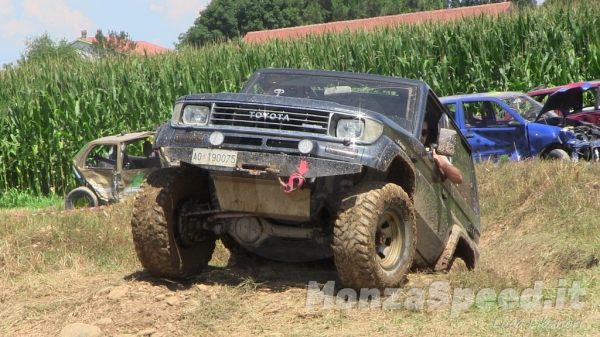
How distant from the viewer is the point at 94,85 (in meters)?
18.5

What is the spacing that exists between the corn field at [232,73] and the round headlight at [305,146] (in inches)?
504

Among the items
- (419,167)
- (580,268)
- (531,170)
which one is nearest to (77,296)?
(419,167)

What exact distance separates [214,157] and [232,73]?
13370 millimetres

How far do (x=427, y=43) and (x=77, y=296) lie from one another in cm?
1378

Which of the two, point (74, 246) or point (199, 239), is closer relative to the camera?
point (199, 239)

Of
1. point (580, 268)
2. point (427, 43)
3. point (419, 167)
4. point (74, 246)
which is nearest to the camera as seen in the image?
point (419, 167)

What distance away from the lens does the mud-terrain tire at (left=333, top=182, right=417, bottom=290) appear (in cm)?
539

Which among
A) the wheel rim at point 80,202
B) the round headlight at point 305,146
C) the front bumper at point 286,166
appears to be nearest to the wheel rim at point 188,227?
the front bumper at point 286,166

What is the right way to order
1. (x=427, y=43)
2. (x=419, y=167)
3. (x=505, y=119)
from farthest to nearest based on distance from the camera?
(x=427, y=43), (x=505, y=119), (x=419, y=167)

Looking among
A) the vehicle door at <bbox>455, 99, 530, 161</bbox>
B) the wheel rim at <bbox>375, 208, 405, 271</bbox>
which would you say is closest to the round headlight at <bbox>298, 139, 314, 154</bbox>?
the wheel rim at <bbox>375, 208, 405, 271</bbox>

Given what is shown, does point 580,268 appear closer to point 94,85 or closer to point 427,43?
point 427,43

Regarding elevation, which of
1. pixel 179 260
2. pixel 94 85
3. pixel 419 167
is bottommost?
pixel 179 260

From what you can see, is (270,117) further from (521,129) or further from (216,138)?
(521,129)

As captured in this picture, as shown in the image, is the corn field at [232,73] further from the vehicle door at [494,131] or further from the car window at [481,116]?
the vehicle door at [494,131]
